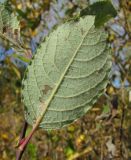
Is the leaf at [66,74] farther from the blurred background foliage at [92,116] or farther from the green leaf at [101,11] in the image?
the blurred background foliage at [92,116]

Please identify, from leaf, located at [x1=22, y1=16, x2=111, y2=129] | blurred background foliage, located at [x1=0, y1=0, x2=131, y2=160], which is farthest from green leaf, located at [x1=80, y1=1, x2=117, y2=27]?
blurred background foliage, located at [x1=0, y1=0, x2=131, y2=160]

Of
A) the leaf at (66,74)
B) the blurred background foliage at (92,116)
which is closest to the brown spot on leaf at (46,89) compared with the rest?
the leaf at (66,74)

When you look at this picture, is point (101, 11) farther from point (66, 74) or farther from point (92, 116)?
point (92, 116)

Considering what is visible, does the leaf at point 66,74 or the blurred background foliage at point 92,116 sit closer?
the leaf at point 66,74

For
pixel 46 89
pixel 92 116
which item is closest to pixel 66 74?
pixel 46 89

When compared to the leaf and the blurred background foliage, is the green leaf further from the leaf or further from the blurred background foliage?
the blurred background foliage
